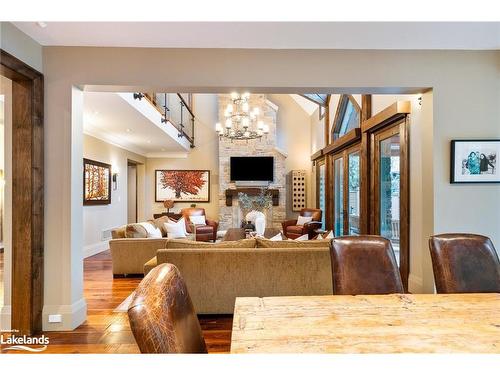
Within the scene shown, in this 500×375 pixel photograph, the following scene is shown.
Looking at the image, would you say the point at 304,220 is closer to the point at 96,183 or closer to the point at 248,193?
the point at 248,193

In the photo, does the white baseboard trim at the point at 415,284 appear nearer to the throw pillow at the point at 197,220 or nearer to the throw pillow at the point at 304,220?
the throw pillow at the point at 304,220

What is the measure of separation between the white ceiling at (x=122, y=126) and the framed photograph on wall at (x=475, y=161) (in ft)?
13.5

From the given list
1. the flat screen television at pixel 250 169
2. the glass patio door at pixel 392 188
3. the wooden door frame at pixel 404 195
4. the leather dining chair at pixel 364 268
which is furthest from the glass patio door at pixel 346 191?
the leather dining chair at pixel 364 268

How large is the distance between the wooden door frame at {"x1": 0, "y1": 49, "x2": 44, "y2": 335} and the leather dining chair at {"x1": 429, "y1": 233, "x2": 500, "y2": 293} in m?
3.23

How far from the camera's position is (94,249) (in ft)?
21.5

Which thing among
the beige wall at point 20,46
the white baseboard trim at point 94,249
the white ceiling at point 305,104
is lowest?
the white baseboard trim at point 94,249

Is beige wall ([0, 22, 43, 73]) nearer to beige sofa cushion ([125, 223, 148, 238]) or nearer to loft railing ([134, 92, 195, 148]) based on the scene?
beige sofa cushion ([125, 223, 148, 238])

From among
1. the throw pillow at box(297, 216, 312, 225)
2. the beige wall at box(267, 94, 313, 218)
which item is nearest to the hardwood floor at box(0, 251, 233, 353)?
the throw pillow at box(297, 216, 312, 225)

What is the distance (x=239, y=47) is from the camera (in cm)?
303

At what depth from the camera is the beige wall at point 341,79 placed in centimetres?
301

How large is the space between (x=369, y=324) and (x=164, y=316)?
87cm
